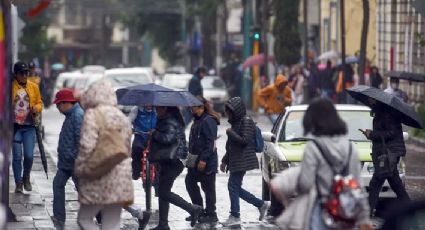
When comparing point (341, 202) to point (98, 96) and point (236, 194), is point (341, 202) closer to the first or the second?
point (98, 96)

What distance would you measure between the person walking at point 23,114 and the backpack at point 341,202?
8689 millimetres

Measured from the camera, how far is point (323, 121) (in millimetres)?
10031

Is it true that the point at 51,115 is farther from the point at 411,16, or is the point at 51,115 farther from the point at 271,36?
the point at 271,36

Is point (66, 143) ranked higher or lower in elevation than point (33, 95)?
lower

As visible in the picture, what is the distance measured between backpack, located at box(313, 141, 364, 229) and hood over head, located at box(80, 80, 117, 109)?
251cm

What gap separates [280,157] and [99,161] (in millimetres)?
5430

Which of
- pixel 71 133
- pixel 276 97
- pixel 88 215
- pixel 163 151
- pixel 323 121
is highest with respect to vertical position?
pixel 323 121

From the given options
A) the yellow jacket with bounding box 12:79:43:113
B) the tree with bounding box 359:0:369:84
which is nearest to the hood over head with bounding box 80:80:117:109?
the yellow jacket with bounding box 12:79:43:113

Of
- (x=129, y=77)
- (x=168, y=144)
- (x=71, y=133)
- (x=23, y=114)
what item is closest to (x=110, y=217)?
(x=71, y=133)

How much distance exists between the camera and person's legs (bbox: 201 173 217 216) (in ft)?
54.2

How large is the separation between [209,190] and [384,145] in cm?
200

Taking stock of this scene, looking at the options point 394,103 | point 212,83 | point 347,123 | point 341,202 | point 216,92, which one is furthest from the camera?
point 212,83

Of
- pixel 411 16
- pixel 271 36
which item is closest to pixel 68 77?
pixel 271 36

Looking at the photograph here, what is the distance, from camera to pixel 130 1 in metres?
89.2
